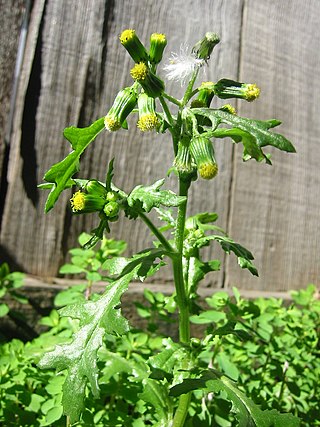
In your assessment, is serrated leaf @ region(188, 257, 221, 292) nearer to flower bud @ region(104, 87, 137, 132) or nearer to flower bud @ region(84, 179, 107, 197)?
flower bud @ region(84, 179, 107, 197)

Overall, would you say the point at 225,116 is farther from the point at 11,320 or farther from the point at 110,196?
the point at 11,320

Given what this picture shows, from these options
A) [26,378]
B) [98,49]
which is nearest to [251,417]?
[26,378]

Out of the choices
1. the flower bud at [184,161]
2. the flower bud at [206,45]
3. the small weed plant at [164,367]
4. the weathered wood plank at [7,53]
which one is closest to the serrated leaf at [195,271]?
the small weed plant at [164,367]

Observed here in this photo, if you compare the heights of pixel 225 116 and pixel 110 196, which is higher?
pixel 225 116

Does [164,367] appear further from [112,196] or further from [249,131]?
[249,131]

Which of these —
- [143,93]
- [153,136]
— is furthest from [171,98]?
[153,136]

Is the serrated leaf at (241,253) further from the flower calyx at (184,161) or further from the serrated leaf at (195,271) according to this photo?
the flower calyx at (184,161)
